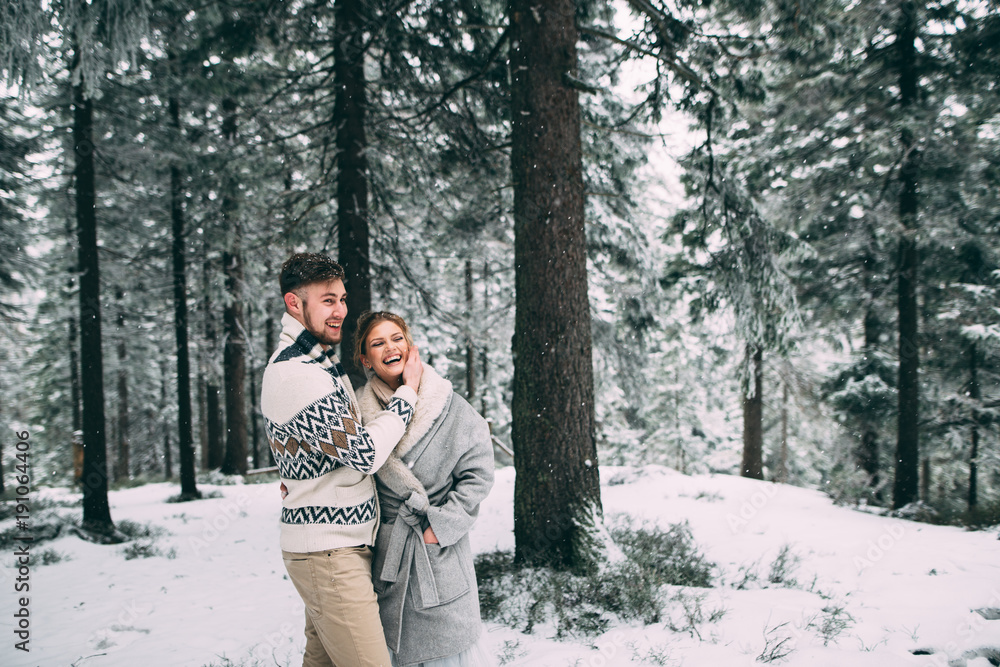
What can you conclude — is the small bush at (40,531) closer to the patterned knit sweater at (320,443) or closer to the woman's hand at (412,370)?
the patterned knit sweater at (320,443)

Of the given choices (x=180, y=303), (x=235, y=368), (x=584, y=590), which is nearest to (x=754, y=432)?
(x=584, y=590)

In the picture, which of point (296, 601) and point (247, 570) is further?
point (247, 570)

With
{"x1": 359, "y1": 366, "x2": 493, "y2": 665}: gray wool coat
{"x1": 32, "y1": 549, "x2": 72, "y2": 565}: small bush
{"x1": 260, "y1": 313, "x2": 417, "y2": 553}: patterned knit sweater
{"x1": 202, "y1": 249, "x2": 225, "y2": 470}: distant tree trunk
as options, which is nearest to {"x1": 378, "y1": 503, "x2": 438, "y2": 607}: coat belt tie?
{"x1": 359, "y1": 366, "x2": 493, "y2": 665}: gray wool coat

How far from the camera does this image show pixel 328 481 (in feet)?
7.69

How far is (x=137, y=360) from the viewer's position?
2014 centimetres

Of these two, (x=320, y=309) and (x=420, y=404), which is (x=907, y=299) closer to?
(x=420, y=404)

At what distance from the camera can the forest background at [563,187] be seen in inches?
199

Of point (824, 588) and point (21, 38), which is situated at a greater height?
point (21, 38)

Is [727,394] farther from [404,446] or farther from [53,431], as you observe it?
Result: [53,431]

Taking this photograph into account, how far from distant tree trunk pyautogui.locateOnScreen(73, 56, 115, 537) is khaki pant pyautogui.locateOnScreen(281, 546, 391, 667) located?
8180 mm

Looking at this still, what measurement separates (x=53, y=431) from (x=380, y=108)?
1079 inches

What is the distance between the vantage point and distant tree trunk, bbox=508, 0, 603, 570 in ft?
16.0

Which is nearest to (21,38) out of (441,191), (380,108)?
(380,108)

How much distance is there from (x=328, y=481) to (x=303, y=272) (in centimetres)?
100
